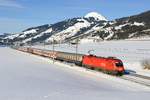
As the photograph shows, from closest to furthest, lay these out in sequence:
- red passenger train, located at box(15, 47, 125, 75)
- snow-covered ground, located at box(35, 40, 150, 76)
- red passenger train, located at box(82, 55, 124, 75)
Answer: red passenger train, located at box(82, 55, 124, 75) → red passenger train, located at box(15, 47, 125, 75) → snow-covered ground, located at box(35, 40, 150, 76)

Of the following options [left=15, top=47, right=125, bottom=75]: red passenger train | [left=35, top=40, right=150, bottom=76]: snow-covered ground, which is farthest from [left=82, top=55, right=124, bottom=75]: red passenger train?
[left=35, top=40, right=150, bottom=76]: snow-covered ground

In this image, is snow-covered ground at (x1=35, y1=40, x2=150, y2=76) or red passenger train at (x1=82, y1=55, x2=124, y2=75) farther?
snow-covered ground at (x1=35, y1=40, x2=150, y2=76)

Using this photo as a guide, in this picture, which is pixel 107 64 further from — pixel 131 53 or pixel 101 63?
pixel 131 53

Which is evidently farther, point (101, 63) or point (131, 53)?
point (131, 53)

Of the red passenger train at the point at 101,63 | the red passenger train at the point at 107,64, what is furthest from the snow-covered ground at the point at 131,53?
the red passenger train at the point at 101,63

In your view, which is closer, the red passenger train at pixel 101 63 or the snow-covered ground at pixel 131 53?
the red passenger train at pixel 101 63

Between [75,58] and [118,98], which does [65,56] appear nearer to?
[75,58]

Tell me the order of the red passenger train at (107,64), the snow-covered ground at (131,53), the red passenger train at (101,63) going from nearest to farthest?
the red passenger train at (107,64), the red passenger train at (101,63), the snow-covered ground at (131,53)

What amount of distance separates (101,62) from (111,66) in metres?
3.68

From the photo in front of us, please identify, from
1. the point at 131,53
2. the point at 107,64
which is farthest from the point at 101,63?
the point at 131,53

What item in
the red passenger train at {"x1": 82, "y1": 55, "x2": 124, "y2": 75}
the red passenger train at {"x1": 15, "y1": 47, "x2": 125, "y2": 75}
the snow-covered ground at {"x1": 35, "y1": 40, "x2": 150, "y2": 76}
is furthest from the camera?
the snow-covered ground at {"x1": 35, "y1": 40, "x2": 150, "y2": 76}

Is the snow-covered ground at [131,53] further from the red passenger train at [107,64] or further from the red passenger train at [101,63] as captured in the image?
the red passenger train at [101,63]

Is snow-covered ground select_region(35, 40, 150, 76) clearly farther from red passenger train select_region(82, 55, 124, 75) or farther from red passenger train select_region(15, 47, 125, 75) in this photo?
red passenger train select_region(15, 47, 125, 75)

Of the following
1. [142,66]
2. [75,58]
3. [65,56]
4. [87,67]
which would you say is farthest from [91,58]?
[65,56]
